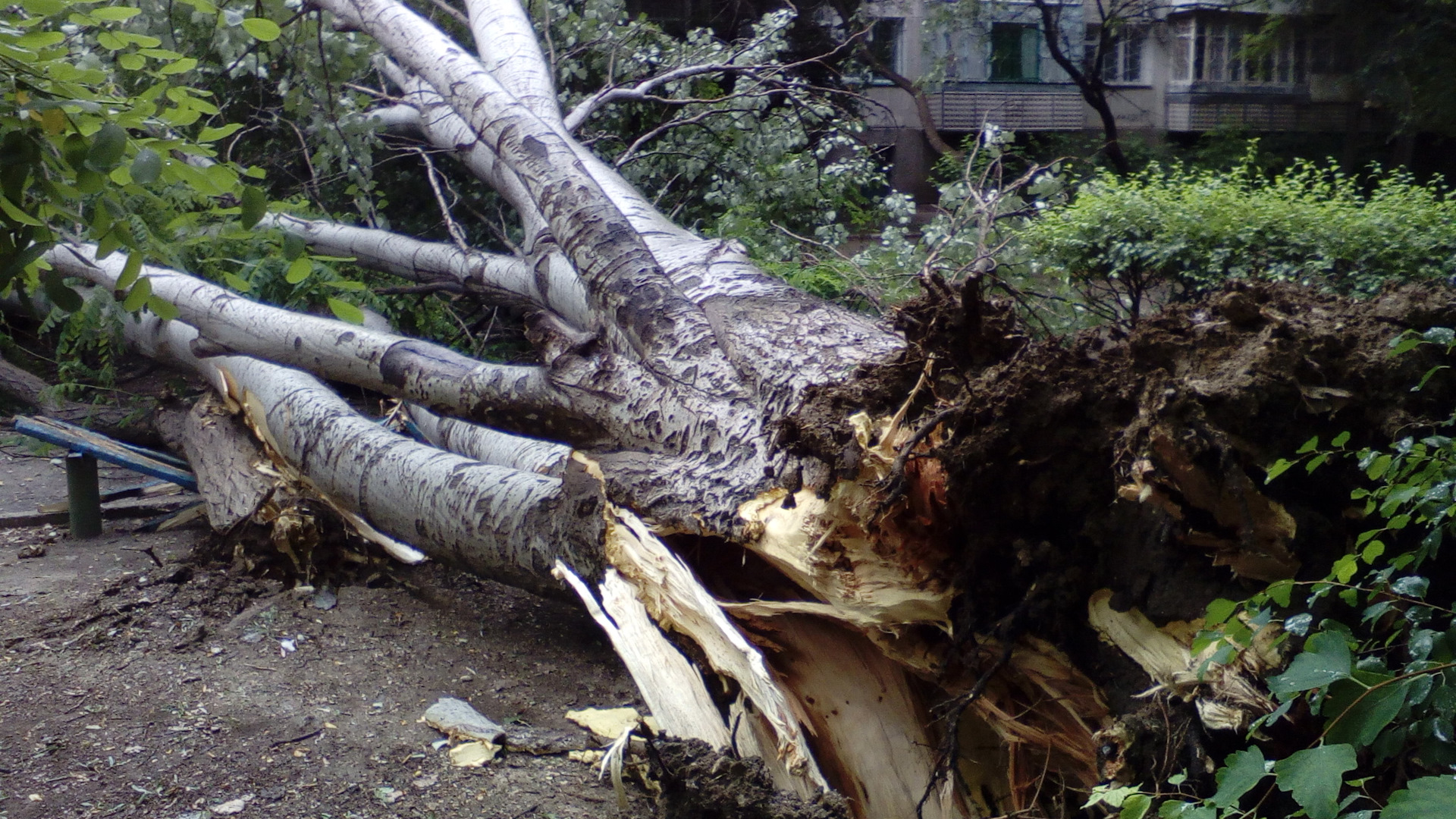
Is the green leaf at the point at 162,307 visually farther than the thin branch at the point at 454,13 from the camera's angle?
No

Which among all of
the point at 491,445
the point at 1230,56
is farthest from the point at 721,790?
the point at 1230,56

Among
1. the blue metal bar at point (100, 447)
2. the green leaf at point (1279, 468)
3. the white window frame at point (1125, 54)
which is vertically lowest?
the blue metal bar at point (100, 447)

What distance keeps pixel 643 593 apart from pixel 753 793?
0.64 metres

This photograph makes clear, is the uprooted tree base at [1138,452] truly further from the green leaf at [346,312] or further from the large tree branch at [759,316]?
the green leaf at [346,312]

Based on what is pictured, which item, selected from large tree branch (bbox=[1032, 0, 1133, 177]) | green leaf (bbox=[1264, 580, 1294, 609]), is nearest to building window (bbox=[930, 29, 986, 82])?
large tree branch (bbox=[1032, 0, 1133, 177])

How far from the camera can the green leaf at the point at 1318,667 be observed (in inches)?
46.2

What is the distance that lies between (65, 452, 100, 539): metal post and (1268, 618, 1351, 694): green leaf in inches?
195

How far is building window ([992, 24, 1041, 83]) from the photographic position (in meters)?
16.5

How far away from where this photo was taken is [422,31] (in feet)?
15.0

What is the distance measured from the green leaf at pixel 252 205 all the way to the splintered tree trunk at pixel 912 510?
104 cm

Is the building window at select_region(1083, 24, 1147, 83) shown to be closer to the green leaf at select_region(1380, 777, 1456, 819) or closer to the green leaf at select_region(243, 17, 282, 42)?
the green leaf at select_region(243, 17, 282, 42)

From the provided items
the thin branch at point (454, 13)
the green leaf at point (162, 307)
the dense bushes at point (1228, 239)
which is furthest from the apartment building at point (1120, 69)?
the green leaf at point (162, 307)

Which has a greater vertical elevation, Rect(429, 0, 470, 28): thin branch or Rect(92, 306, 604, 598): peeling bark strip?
Rect(429, 0, 470, 28): thin branch

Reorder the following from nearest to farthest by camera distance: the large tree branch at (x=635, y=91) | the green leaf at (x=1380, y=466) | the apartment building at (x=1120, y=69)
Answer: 1. the green leaf at (x=1380, y=466)
2. the large tree branch at (x=635, y=91)
3. the apartment building at (x=1120, y=69)
